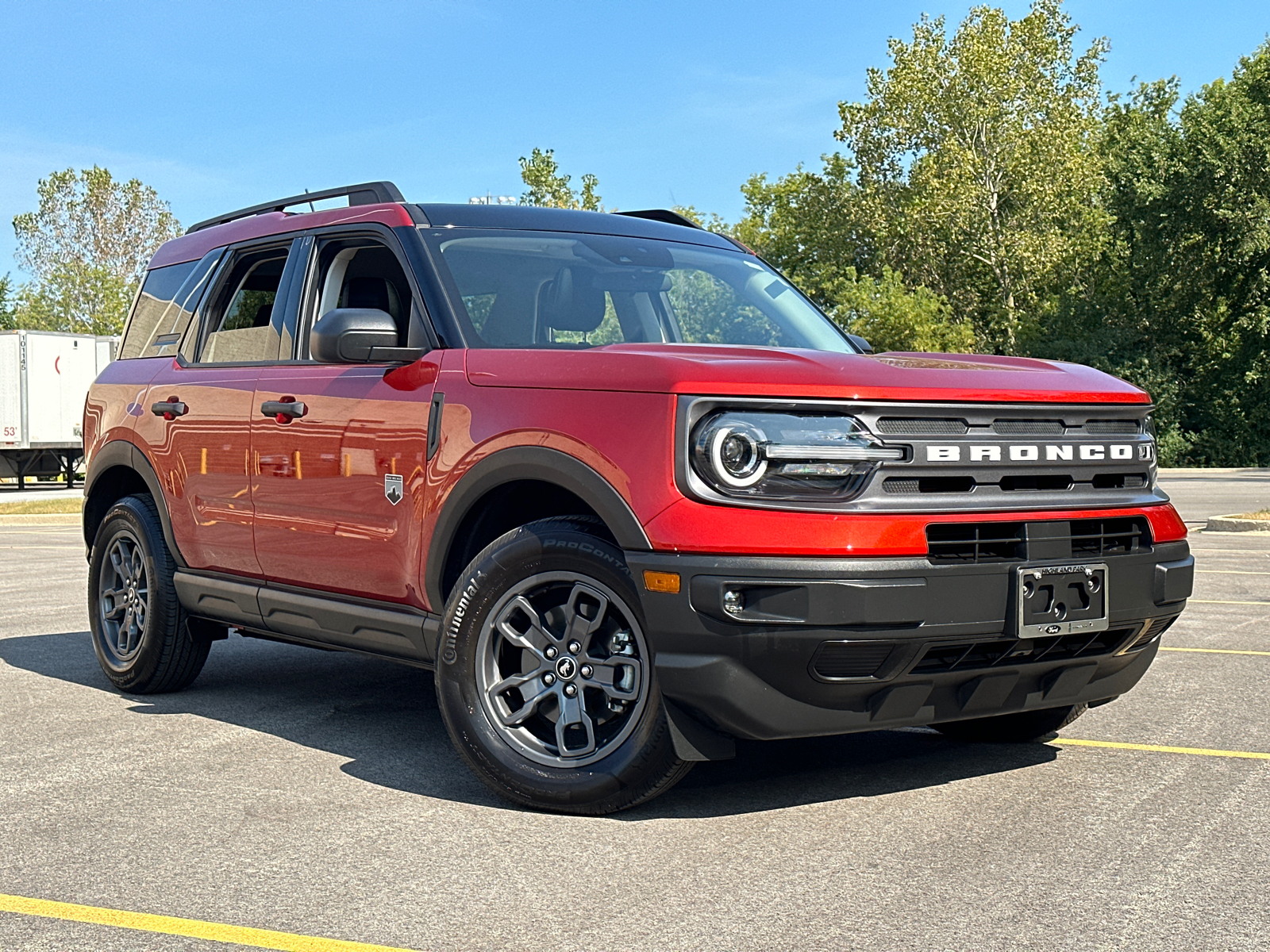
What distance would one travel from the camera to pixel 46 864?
4.11 m

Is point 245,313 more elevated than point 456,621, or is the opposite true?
point 245,313

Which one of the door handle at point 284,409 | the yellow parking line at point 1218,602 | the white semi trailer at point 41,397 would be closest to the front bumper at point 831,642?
the door handle at point 284,409

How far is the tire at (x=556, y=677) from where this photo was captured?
4.42 meters

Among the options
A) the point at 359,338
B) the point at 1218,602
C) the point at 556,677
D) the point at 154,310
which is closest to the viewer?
the point at 556,677

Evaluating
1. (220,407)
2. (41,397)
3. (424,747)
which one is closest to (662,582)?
(424,747)

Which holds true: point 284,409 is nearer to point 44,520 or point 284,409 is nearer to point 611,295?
point 611,295

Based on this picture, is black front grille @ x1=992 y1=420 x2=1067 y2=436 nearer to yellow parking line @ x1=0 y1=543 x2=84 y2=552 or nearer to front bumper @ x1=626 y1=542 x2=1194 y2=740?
front bumper @ x1=626 y1=542 x2=1194 y2=740

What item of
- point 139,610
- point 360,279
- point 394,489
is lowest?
point 139,610

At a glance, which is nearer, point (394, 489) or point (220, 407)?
point (394, 489)

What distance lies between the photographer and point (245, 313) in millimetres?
6531

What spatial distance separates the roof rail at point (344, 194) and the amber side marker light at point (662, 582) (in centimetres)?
229

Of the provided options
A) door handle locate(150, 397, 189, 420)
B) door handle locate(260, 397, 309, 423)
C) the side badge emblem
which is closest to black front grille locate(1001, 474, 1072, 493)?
the side badge emblem

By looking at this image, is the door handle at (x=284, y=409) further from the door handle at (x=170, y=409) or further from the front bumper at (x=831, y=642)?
the front bumper at (x=831, y=642)

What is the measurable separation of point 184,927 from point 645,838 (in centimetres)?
137
